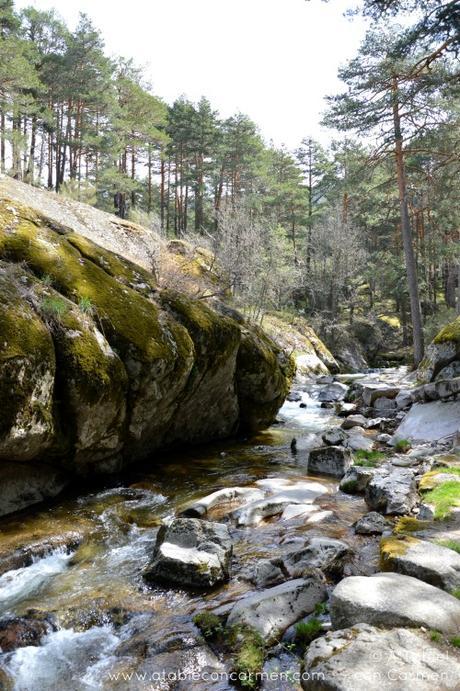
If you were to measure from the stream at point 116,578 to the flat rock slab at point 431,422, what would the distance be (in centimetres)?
340

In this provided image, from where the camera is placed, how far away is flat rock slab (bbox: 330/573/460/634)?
3.10 meters

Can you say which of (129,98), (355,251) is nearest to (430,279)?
(355,251)

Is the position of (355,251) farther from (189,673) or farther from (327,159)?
(189,673)

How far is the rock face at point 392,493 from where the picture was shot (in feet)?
19.5

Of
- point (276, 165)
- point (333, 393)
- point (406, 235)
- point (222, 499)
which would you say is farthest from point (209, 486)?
point (276, 165)

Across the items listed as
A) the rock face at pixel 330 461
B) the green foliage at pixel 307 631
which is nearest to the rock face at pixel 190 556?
the green foliage at pixel 307 631

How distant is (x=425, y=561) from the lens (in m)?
3.88

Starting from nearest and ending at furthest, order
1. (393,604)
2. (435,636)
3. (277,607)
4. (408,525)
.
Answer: (435,636) → (393,604) → (277,607) → (408,525)

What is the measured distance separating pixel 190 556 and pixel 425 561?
2.14 metres

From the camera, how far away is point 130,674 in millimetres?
3371

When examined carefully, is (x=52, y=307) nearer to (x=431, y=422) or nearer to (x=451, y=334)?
(x=431, y=422)

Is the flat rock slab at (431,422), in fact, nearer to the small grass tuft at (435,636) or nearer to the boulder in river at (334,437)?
the boulder in river at (334,437)

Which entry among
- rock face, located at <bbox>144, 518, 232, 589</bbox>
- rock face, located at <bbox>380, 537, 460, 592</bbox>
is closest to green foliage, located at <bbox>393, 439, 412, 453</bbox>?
rock face, located at <bbox>380, 537, 460, 592</bbox>

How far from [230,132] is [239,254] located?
50.3ft
